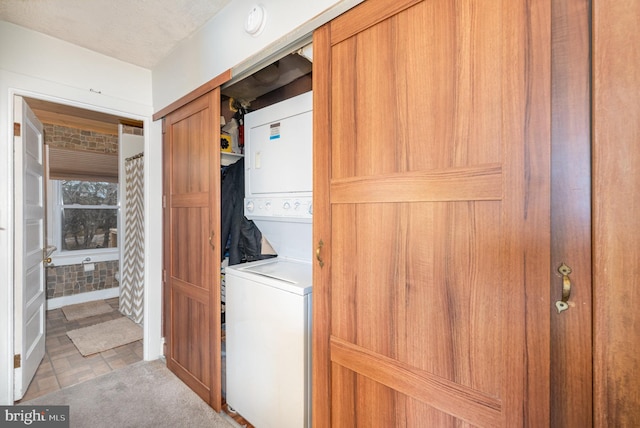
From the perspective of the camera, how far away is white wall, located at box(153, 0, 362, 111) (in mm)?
1271

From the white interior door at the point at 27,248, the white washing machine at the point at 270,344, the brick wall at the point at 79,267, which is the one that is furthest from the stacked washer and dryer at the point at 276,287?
the brick wall at the point at 79,267

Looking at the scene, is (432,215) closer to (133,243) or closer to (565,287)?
(565,287)

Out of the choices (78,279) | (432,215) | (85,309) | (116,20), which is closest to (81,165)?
(78,279)

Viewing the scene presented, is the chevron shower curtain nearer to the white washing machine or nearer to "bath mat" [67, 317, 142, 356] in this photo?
"bath mat" [67, 317, 142, 356]

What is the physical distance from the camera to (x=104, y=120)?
3574mm

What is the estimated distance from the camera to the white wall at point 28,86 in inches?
75.4

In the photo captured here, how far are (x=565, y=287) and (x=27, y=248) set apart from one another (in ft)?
10.5

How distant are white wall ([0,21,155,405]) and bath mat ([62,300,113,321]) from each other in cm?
193

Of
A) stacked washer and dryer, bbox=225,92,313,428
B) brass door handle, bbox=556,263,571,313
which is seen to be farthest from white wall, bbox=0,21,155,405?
brass door handle, bbox=556,263,571,313

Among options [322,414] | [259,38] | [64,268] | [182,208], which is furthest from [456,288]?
[64,268]

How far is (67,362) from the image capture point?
8.30 feet

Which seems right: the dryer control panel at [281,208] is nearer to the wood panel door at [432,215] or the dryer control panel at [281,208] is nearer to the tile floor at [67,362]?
the wood panel door at [432,215]

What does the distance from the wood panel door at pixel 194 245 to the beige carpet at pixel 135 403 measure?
91 millimetres

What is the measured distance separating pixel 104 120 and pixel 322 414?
4.18 m
